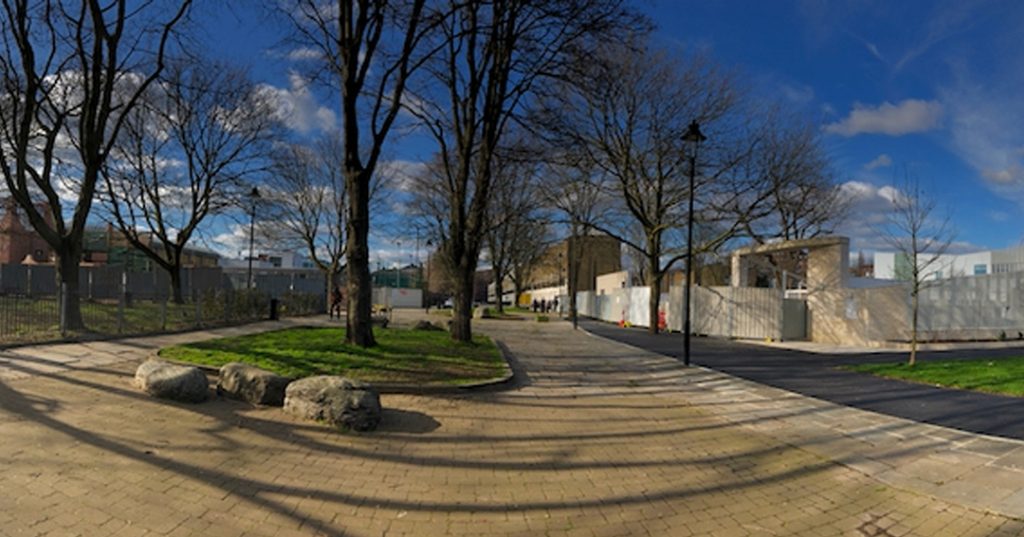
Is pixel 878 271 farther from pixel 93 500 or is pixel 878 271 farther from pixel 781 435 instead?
pixel 93 500

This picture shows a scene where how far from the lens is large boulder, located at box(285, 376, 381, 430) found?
5.95 m

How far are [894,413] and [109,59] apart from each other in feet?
60.4

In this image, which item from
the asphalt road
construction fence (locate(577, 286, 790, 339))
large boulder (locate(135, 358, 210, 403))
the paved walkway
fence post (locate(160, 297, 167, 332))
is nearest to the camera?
the paved walkway

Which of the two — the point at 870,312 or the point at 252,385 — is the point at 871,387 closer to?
the point at 252,385

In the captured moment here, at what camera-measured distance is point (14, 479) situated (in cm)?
402

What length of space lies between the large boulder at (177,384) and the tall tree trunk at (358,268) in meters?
3.65

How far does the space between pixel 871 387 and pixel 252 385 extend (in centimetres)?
1047

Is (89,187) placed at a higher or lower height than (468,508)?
higher

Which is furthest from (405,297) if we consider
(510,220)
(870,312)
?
(870,312)

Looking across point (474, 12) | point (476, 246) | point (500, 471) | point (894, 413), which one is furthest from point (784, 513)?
point (474, 12)

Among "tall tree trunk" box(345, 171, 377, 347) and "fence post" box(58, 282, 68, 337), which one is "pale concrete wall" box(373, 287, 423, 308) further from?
"tall tree trunk" box(345, 171, 377, 347)

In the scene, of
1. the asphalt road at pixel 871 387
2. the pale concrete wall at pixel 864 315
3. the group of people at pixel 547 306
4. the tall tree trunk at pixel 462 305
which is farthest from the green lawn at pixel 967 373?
the group of people at pixel 547 306

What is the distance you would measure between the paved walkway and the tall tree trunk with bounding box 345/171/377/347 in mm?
3205

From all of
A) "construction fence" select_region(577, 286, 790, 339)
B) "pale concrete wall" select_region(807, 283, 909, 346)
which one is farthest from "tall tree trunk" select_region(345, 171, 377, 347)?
"pale concrete wall" select_region(807, 283, 909, 346)
